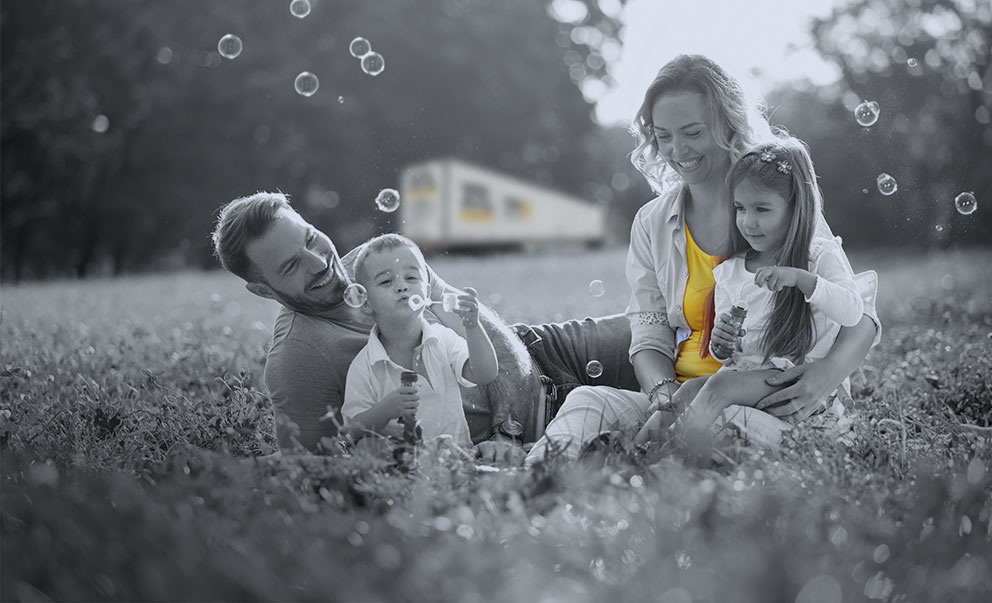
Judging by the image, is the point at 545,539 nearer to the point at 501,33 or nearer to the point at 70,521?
the point at 70,521

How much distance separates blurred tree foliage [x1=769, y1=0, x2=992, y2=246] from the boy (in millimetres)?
15086

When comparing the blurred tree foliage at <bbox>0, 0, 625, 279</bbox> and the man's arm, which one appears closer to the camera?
the man's arm

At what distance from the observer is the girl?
328 centimetres

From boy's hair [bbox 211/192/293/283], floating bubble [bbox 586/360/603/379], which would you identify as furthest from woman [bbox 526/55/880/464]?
boy's hair [bbox 211/192/293/283]

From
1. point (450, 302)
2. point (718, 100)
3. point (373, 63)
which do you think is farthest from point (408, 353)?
point (373, 63)

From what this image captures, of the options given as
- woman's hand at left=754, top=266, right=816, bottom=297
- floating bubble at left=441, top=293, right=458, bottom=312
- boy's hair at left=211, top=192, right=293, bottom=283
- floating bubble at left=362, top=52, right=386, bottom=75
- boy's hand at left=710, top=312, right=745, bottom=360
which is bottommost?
boy's hand at left=710, top=312, right=745, bottom=360

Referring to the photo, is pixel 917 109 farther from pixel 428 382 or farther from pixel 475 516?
pixel 475 516

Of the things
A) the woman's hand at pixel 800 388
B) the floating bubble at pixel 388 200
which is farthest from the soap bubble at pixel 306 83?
the woman's hand at pixel 800 388

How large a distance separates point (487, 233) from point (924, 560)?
2042cm

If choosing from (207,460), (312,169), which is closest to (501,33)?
(312,169)

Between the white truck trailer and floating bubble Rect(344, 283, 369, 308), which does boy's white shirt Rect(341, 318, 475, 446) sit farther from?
the white truck trailer

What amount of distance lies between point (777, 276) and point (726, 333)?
23 cm

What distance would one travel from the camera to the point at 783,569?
5.84 ft

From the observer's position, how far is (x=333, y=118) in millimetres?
24891
